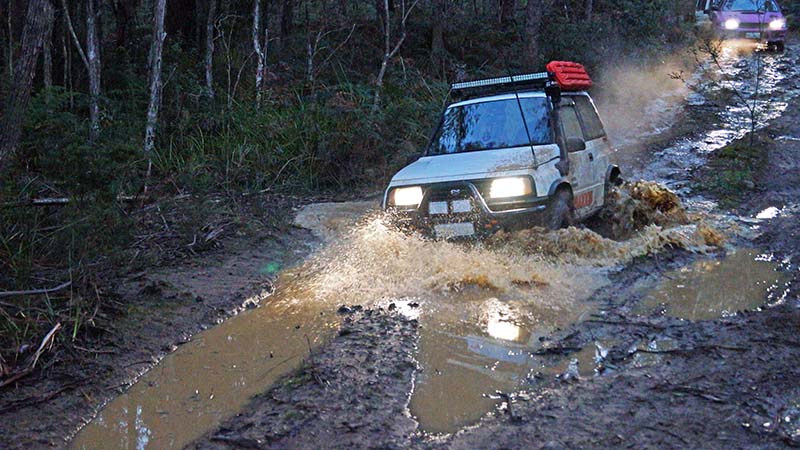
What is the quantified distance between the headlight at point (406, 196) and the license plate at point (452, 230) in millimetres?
339

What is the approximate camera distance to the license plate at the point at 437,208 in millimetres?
7074

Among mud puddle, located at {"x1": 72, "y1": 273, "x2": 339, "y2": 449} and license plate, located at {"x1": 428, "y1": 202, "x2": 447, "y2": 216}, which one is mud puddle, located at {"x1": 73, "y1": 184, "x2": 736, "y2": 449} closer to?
mud puddle, located at {"x1": 72, "y1": 273, "x2": 339, "y2": 449}

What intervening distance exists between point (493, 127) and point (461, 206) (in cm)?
137

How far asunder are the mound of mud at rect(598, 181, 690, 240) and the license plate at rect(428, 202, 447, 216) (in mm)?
2388

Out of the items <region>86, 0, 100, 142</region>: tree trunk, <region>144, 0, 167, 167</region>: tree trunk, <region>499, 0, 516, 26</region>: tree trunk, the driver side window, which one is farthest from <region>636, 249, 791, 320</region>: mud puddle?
<region>499, 0, 516, 26</region>: tree trunk

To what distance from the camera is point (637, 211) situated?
8.88 meters

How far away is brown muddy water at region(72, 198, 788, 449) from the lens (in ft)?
13.9

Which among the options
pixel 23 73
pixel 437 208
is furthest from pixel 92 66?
pixel 437 208

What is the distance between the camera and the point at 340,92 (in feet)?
44.9

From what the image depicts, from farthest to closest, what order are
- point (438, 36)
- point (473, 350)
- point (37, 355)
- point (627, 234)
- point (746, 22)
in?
point (746, 22) < point (438, 36) < point (627, 234) < point (473, 350) < point (37, 355)

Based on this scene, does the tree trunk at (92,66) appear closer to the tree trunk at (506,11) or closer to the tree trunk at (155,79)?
the tree trunk at (155,79)

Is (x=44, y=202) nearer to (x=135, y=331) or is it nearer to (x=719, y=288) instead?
(x=135, y=331)

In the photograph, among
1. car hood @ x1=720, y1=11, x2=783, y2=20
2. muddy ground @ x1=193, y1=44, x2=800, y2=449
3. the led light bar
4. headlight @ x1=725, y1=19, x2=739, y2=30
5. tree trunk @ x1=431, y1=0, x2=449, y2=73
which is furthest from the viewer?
headlight @ x1=725, y1=19, x2=739, y2=30

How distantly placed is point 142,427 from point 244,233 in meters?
4.54
